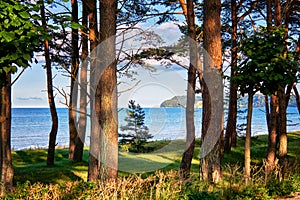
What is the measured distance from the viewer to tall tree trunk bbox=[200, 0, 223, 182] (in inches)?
285

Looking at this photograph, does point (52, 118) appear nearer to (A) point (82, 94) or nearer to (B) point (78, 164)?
(B) point (78, 164)

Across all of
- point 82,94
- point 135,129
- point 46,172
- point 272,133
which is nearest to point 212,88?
point 272,133

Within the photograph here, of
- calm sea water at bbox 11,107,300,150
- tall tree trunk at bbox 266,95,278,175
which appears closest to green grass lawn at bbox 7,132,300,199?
tall tree trunk at bbox 266,95,278,175

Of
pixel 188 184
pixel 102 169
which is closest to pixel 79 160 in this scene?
pixel 102 169

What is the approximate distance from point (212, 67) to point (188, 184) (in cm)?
268

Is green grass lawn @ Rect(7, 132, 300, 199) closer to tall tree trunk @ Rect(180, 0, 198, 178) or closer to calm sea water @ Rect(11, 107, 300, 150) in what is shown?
tall tree trunk @ Rect(180, 0, 198, 178)

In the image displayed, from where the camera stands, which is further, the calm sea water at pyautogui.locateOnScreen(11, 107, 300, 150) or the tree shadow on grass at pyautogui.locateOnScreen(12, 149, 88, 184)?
the calm sea water at pyautogui.locateOnScreen(11, 107, 300, 150)

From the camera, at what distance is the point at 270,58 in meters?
6.03

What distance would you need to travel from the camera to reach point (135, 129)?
A: 19.0 metres

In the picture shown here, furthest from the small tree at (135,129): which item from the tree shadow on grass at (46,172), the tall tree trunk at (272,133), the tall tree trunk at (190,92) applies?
the tall tree trunk at (272,133)

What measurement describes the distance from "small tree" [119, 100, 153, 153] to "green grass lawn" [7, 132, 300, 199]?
0.78 meters

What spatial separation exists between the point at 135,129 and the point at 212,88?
39.1 ft

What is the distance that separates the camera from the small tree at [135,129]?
1687cm

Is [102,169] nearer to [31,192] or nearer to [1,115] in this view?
[31,192]
